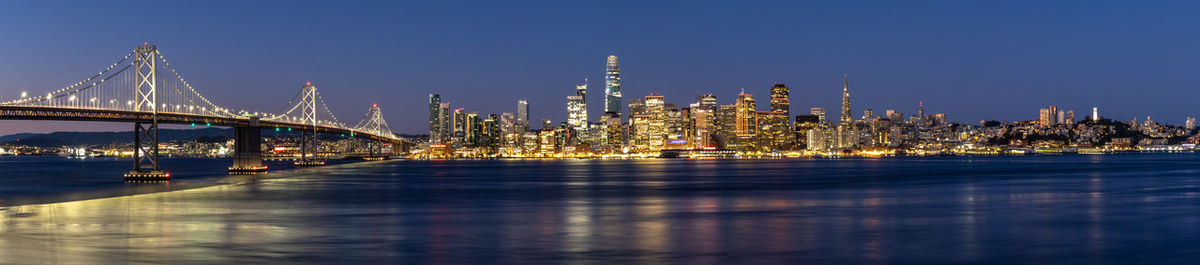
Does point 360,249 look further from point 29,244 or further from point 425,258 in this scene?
point 29,244

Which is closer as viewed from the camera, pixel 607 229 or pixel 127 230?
pixel 127 230

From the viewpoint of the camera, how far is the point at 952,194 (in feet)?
184

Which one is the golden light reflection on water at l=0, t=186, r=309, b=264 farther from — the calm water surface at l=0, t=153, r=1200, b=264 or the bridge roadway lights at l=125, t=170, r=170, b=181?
the bridge roadway lights at l=125, t=170, r=170, b=181

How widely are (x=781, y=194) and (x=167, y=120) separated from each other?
4596 cm

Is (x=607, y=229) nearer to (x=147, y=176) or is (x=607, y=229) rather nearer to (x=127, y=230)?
(x=127, y=230)

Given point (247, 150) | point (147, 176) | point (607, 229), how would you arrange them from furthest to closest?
point (247, 150) → point (147, 176) → point (607, 229)

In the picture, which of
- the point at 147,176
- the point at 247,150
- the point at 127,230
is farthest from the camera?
the point at 247,150

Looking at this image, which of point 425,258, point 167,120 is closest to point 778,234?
point 425,258

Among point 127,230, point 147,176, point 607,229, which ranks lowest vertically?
point 607,229

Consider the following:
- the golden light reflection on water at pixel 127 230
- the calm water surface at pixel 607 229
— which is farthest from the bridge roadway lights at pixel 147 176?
the golden light reflection on water at pixel 127 230

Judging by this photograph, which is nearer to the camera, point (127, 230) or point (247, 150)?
point (127, 230)

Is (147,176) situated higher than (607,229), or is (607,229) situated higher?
(147,176)

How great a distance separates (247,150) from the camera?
94062mm

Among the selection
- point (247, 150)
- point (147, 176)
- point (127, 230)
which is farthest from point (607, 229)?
point (247, 150)
